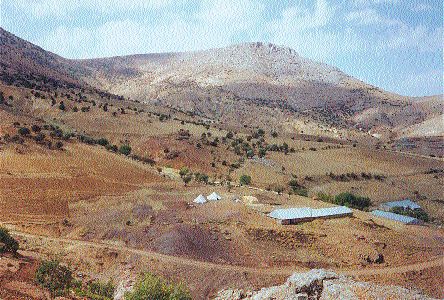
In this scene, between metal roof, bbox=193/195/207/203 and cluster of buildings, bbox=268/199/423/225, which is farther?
metal roof, bbox=193/195/207/203

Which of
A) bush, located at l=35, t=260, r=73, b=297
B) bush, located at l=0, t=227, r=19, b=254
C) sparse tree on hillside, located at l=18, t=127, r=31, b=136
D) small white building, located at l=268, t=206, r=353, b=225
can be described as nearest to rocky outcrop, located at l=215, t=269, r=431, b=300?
bush, located at l=35, t=260, r=73, b=297

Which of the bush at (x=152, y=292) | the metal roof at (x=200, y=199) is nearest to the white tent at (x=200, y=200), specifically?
the metal roof at (x=200, y=199)

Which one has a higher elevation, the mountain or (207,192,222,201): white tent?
the mountain

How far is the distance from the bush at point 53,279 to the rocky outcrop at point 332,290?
Result: 35.5ft

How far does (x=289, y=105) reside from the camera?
16288 cm

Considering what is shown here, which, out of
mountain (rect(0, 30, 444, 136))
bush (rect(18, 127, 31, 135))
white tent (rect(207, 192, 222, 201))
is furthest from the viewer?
mountain (rect(0, 30, 444, 136))

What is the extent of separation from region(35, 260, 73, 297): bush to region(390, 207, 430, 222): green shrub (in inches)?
1705

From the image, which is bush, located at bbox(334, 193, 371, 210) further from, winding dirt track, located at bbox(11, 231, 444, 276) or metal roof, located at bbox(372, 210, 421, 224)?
winding dirt track, located at bbox(11, 231, 444, 276)

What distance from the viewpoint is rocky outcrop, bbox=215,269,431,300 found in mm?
14250

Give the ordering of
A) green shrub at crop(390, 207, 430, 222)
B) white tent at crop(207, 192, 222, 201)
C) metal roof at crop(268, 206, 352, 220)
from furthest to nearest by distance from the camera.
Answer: green shrub at crop(390, 207, 430, 222) < white tent at crop(207, 192, 222, 201) < metal roof at crop(268, 206, 352, 220)

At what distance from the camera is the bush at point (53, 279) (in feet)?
76.3

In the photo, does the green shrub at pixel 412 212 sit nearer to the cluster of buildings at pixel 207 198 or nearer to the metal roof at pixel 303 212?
the metal roof at pixel 303 212

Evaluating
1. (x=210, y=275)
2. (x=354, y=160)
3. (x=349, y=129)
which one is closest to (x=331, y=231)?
(x=210, y=275)

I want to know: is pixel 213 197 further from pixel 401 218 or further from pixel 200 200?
pixel 401 218
